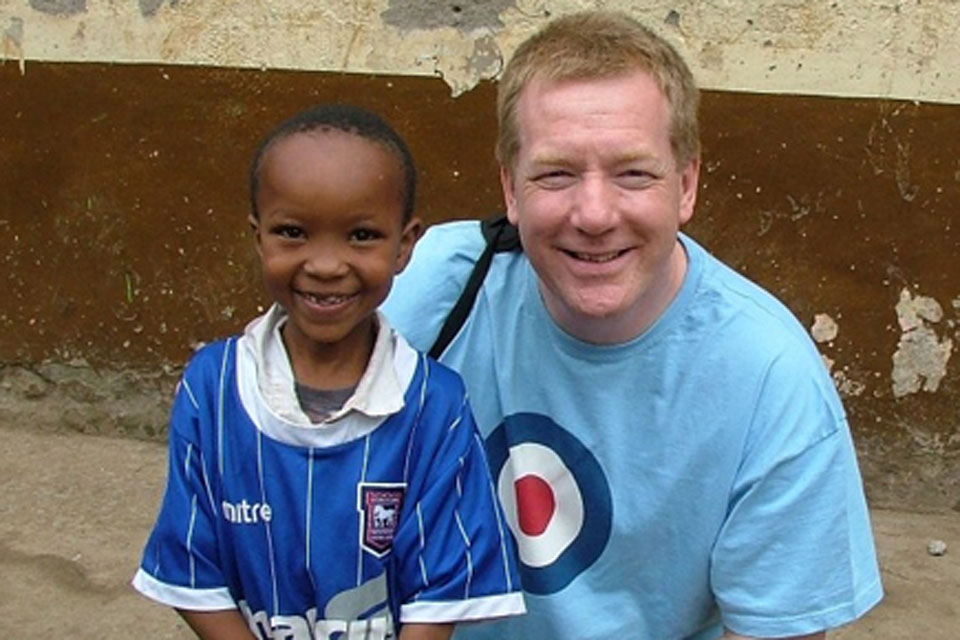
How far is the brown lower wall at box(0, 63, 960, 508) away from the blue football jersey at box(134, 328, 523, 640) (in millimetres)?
2127

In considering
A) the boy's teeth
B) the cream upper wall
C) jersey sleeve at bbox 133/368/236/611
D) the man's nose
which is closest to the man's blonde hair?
the man's nose

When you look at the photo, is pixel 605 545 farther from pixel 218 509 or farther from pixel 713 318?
pixel 218 509

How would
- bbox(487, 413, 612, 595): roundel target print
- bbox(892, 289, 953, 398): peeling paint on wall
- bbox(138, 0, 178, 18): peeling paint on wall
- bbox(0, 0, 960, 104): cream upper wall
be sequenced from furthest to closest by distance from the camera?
bbox(138, 0, 178, 18): peeling paint on wall → bbox(892, 289, 953, 398): peeling paint on wall → bbox(0, 0, 960, 104): cream upper wall → bbox(487, 413, 612, 595): roundel target print

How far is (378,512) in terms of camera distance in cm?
203

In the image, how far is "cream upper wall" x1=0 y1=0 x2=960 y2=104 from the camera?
3889mm

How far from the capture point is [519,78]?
212 centimetres

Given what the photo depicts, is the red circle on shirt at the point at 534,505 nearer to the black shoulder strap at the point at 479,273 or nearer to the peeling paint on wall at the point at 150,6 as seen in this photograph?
the black shoulder strap at the point at 479,273

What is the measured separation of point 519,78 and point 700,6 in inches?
78.0

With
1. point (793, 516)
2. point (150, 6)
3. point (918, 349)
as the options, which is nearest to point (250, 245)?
point (150, 6)

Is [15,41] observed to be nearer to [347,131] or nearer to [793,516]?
[347,131]

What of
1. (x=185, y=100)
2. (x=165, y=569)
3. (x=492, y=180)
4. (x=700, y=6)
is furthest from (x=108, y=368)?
(x=165, y=569)

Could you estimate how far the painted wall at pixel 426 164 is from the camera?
3.92m

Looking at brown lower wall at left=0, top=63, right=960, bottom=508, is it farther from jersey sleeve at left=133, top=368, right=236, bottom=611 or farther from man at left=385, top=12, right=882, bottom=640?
jersey sleeve at left=133, top=368, right=236, bottom=611

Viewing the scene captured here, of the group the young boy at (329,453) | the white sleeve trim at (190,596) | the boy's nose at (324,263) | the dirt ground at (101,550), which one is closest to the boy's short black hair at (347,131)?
the young boy at (329,453)
